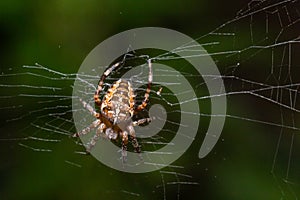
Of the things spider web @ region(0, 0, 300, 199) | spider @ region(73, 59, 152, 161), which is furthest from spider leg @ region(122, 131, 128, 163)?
spider web @ region(0, 0, 300, 199)

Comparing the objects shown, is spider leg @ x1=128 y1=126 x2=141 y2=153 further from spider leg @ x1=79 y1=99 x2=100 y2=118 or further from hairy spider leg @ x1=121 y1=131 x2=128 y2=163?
spider leg @ x1=79 y1=99 x2=100 y2=118

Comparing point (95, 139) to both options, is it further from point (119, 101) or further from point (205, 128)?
point (205, 128)

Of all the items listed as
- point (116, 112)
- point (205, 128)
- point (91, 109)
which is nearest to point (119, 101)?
point (116, 112)

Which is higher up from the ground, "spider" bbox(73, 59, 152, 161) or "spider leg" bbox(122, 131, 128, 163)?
"spider" bbox(73, 59, 152, 161)

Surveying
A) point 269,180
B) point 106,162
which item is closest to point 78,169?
point 106,162

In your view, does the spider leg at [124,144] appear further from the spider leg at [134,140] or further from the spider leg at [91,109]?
the spider leg at [91,109]

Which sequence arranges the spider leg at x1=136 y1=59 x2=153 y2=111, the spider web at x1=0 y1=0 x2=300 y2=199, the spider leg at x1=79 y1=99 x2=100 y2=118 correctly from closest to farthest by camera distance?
the spider leg at x1=136 y1=59 x2=153 y2=111, the spider leg at x1=79 y1=99 x2=100 y2=118, the spider web at x1=0 y1=0 x2=300 y2=199

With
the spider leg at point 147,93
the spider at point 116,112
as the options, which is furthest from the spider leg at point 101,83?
the spider leg at point 147,93
